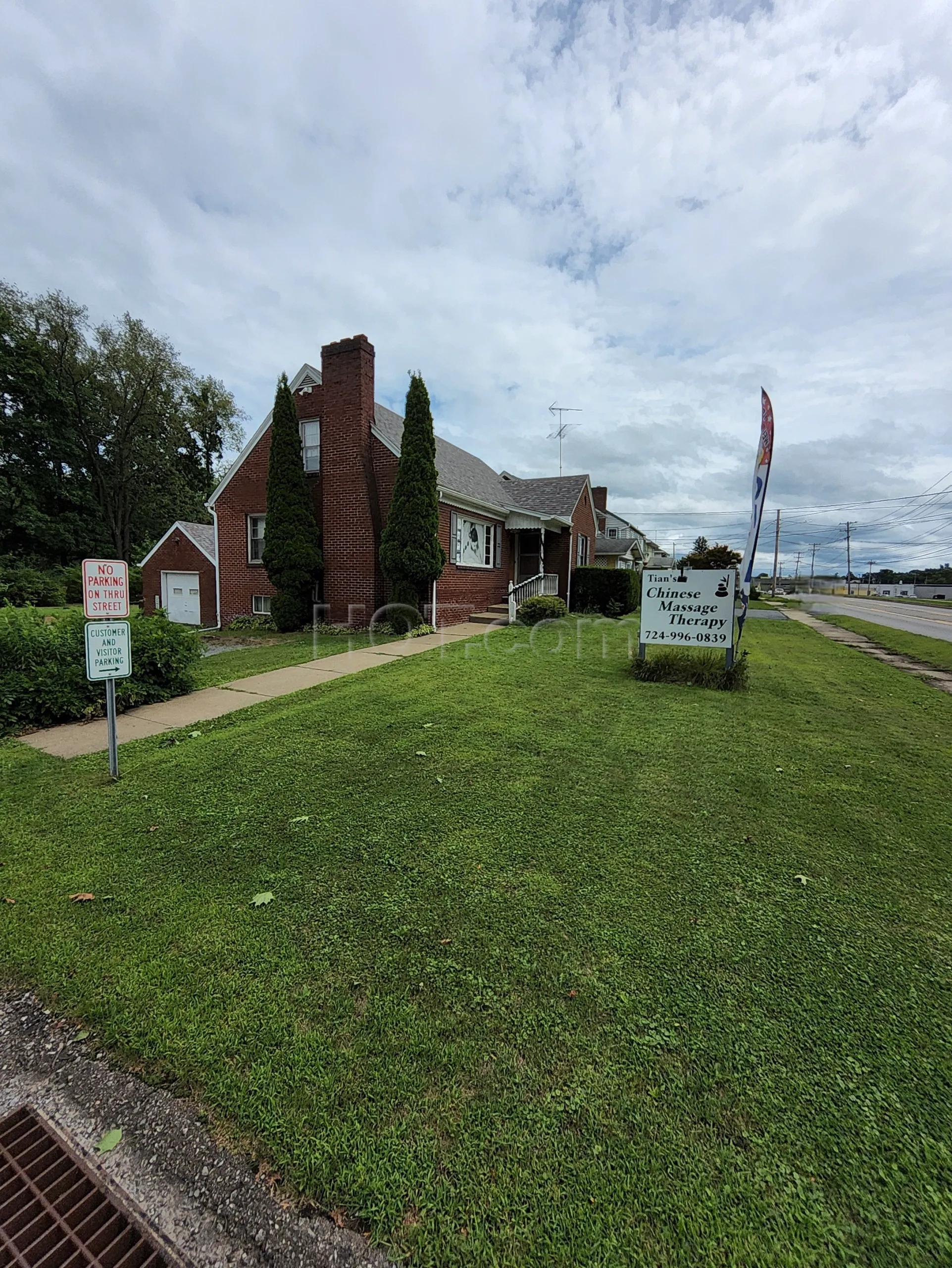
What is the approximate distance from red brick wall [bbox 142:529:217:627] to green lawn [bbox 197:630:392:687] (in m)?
4.09

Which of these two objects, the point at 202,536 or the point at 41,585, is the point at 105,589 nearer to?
the point at 202,536

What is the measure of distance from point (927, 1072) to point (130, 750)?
568 cm

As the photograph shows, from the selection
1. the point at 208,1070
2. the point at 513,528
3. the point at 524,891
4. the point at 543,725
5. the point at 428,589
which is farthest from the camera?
the point at 513,528

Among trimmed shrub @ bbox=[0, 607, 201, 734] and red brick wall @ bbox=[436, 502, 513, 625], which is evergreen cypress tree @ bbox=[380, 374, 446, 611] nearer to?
red brick wall @ bbox=[436, 502, 513, 625]

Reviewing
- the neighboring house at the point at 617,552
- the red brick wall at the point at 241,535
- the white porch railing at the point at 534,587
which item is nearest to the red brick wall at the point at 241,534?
the red brick wall at the point at 241,535

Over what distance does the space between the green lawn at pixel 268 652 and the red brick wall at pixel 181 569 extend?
4.09 metres

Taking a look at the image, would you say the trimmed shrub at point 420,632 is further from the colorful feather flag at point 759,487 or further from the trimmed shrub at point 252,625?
the colorful feather flag at point 759,487

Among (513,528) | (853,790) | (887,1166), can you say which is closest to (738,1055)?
(887,1166)

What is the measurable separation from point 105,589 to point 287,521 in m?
9.65

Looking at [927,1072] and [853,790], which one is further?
[853,790]

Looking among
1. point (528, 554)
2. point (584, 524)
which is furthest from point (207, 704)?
point (584, 524)

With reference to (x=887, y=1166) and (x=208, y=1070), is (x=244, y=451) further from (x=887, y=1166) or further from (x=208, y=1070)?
(x=887, y=1166)

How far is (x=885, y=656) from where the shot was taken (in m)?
11.4

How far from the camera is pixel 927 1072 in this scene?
1820mm
